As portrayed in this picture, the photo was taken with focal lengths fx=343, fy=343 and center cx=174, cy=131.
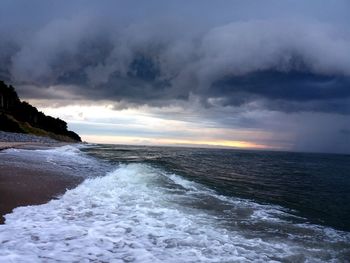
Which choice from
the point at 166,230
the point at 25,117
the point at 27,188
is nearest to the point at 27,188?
the point at 27,188

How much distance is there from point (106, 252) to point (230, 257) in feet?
9.87

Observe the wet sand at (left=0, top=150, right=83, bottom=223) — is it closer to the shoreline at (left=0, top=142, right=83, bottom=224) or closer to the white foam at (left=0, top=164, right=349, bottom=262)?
the shoreline at (left=0, top=142, right=83, bottom=224)

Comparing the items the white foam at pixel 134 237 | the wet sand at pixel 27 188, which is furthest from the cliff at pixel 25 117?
the white foam at pixel 134 237

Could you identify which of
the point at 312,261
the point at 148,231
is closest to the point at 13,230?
the point at 148,231

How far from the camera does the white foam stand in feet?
25.8

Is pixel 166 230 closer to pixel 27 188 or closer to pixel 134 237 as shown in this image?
pixel 134 237

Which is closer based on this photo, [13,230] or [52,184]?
[13,230]

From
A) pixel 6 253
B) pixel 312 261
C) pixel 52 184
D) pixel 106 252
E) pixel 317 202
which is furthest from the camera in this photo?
pixel 317 202

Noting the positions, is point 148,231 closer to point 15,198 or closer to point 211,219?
point 211,219

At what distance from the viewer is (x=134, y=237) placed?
372 inches

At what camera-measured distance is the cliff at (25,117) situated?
117m

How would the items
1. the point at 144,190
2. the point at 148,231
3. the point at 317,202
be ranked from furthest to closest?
the point at 317,202 → the point at 144,190 → the point at 148,231

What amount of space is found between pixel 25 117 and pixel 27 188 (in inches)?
5010

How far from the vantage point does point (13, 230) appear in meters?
8.96
